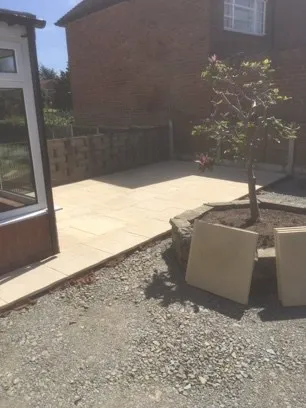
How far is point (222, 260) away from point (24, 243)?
7.56 feet

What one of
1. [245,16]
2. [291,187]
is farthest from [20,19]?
[245,16]

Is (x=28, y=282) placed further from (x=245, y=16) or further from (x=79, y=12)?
(x=79, y=12)

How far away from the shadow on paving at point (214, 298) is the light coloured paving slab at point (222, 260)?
90mm

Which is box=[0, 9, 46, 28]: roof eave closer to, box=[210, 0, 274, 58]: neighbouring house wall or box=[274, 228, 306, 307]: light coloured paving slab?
box=[274, 228, 306, 307]: light coloured paving slab

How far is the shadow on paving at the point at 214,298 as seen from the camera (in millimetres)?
3271

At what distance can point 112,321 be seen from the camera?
10.6ft

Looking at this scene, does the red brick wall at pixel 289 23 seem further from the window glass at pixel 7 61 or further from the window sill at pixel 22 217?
the window sill at pixel 22 217

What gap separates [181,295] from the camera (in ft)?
11.9

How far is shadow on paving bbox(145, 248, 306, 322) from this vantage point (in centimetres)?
327

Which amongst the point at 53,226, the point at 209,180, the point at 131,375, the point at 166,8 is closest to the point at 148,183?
the point at 209,180

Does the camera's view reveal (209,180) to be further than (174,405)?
Yes

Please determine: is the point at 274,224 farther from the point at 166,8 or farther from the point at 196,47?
the point at 166,8

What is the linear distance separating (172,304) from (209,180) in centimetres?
553

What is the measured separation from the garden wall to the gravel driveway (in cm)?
521
